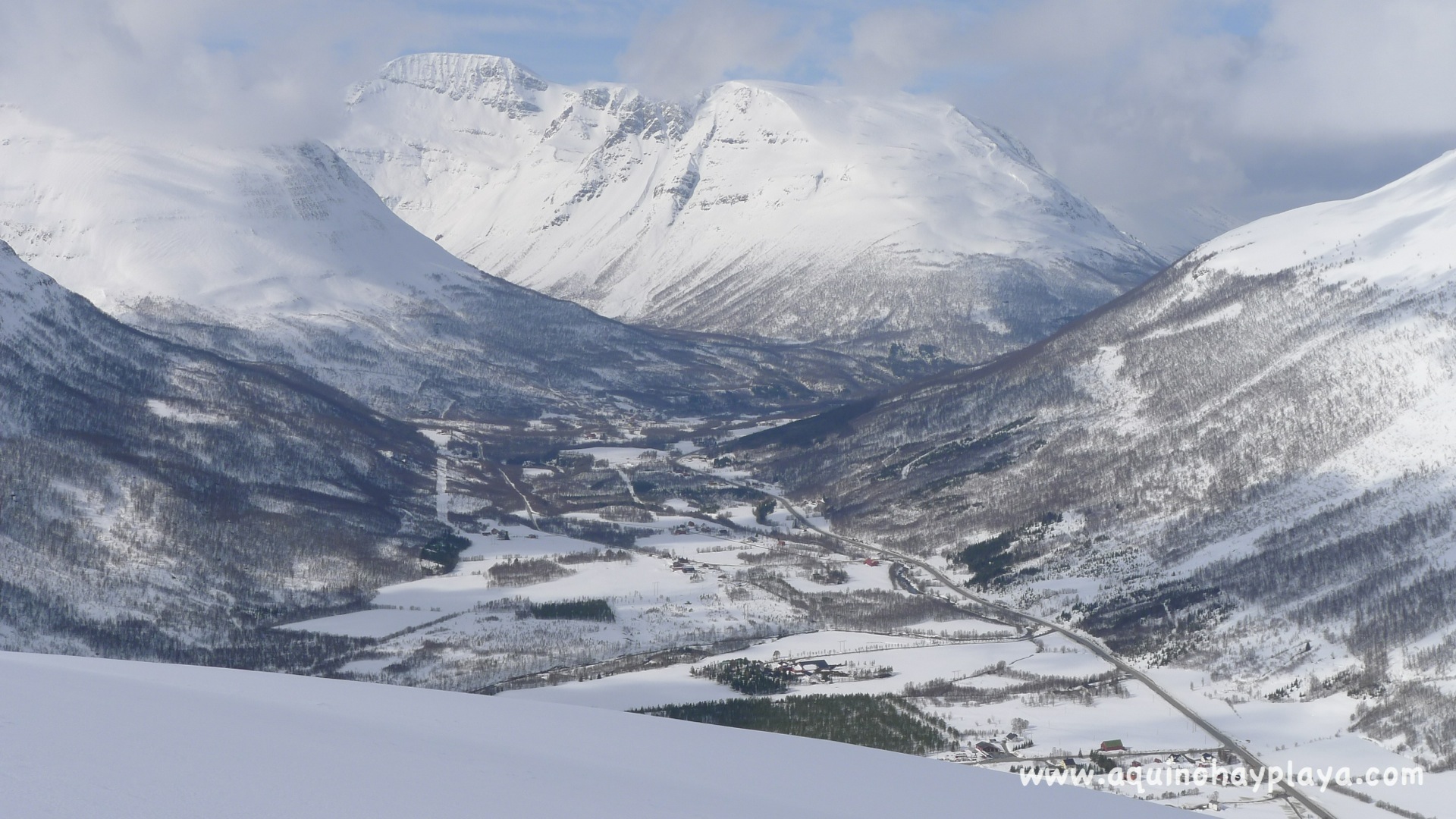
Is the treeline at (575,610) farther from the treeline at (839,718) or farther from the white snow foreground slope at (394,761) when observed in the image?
the white snow foreground slope at (394,761)

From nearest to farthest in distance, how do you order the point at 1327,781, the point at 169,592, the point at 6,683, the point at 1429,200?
the point at 6,683 → the point at 1327,781 → the point at 169,592 → the point at 1429,200

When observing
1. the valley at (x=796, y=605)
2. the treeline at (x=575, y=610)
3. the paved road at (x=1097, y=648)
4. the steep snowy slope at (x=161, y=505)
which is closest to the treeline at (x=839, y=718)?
the valley at (x=796, y=605)

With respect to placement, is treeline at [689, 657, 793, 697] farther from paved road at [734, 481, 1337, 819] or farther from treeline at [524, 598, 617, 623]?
paved road at [734, 481, 1337, 819]

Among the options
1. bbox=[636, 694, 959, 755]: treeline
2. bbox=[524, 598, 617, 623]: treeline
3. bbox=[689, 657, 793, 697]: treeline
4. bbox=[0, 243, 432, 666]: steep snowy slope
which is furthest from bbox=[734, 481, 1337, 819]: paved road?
bbox=[0, 243, 432, 666]: steep snowy slope

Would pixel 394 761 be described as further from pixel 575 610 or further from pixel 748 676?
pixel 575 610

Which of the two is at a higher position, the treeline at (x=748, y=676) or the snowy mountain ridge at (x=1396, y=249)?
the snowy mountain ridge at (x=1396, y=249)

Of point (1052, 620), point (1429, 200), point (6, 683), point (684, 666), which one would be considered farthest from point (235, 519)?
point (1429, 200)

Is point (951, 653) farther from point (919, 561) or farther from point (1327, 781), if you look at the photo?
point (919, 561)

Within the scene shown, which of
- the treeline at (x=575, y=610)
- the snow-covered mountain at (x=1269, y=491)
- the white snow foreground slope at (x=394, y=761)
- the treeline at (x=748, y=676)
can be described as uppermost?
the snow-covered mountain at (x=1269, y=491)
